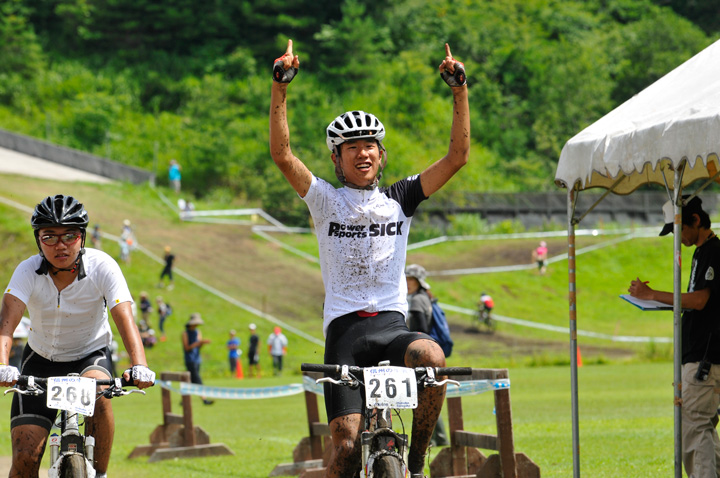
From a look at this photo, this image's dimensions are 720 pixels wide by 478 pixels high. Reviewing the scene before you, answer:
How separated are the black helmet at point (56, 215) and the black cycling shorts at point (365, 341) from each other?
171cm

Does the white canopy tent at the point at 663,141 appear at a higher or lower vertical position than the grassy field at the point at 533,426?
higher

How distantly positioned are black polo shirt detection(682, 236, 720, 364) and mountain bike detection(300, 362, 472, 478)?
360 cm

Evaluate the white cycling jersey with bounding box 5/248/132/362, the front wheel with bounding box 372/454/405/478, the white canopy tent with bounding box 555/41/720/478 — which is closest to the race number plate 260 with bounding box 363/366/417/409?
the front wheel with bounding box 372/454/405/478

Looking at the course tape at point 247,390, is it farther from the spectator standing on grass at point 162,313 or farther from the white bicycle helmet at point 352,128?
the spectator standing on grass at point 162,313

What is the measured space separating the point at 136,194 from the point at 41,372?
5958cm

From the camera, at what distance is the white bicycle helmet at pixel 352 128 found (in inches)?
241

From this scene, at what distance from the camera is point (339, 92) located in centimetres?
9862

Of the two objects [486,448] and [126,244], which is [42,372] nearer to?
[486,448]

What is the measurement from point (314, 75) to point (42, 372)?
9519cm

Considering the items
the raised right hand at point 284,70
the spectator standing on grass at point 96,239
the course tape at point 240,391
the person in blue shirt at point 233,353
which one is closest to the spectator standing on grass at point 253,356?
the person in blue shirt at point 233,353

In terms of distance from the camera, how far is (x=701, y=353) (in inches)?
335

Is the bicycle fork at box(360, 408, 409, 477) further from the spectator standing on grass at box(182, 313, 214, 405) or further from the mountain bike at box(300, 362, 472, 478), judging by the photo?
the spectator standing on grass at box(182, 313, 214, 405)

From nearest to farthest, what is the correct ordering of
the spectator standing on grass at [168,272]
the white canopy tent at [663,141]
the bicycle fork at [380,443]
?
1. the bicycle fork at [380,443]
2. the white canopy tent at [663,141]
3. the spectator standing on grass at [168,272]

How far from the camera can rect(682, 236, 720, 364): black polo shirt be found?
841 cm
